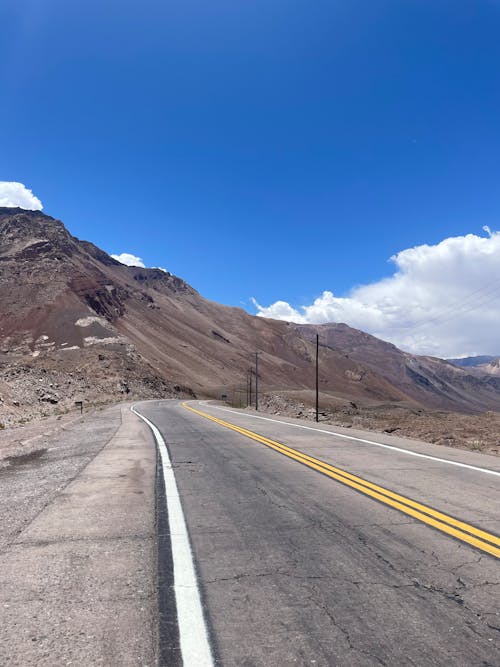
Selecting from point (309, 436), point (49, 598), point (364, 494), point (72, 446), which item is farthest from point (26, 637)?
point (309, 436)

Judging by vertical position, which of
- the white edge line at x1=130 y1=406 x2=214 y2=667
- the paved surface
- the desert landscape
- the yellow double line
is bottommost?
the paved surface

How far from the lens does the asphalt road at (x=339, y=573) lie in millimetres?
3109

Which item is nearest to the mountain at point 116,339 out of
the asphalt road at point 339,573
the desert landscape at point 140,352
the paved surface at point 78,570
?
the desert landscape at point 140,352

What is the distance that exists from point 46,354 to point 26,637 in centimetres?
8280

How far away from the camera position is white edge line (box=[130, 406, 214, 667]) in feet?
9.74

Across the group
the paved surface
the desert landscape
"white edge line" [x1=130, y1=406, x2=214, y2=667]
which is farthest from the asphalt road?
the desert landscape

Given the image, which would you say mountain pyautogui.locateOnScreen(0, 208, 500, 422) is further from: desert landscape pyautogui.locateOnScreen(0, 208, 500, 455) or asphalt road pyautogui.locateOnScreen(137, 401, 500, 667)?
asphalt road pyautogui.locateOnScreen(137, 401, 500, 667)

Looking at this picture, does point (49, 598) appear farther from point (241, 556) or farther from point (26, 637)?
point (241, 556)

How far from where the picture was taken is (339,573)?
4.27m

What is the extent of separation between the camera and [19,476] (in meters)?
9.52

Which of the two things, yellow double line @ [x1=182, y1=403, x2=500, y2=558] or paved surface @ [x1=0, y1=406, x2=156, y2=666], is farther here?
yellow double line @ [x1=182, y1=403, x2=500, y2=558]

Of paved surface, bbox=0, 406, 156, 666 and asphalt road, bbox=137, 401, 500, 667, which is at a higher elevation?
asphalt road, bbox=137, 401, 500, 667

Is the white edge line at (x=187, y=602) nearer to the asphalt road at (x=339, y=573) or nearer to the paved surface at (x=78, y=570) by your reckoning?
the asphalt road at (x=339, y=573)

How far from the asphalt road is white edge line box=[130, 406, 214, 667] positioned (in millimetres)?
67
